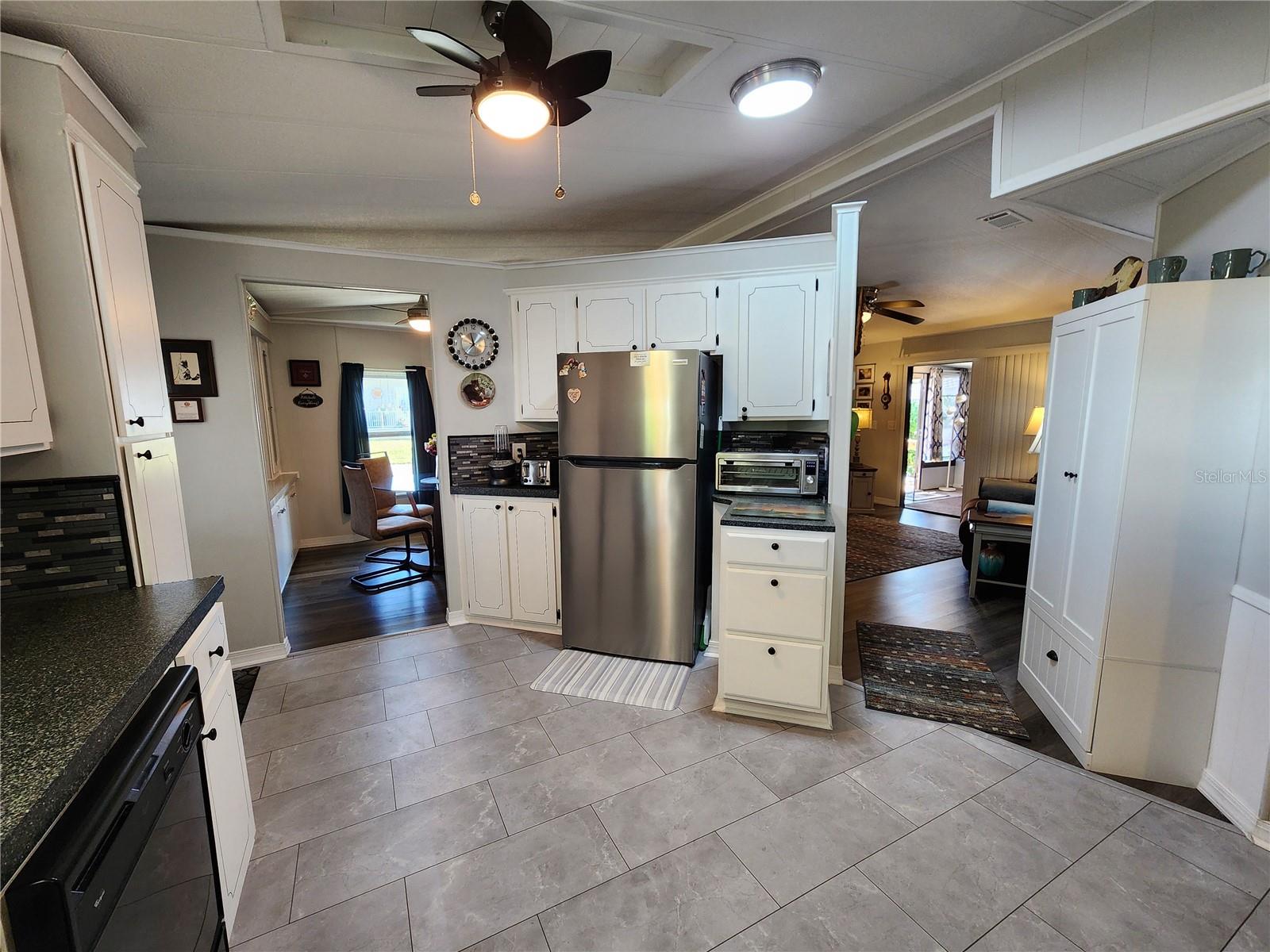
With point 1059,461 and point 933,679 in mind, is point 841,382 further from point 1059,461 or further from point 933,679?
point 933,679

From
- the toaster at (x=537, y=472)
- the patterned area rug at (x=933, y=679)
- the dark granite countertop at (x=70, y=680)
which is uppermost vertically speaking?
the toaster at (x=537, y=472)

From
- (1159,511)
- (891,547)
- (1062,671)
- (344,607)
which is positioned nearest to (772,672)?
(1062,671)

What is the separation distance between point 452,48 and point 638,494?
1968 mm

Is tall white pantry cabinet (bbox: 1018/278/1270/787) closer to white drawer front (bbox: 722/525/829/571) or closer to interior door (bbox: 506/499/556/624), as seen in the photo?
white drawer front (bbox: 722/525/829/571)

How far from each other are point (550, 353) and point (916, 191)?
2.37 metres

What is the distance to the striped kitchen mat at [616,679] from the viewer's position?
2596 mm

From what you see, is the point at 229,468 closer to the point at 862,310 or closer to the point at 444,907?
the point at 444,907

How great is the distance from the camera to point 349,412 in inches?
219

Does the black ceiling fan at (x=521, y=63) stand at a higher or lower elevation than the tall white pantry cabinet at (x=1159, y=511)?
higher

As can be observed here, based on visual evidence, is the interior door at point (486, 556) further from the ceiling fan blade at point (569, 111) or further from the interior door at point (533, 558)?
the ceiling fan blade at point (569, 111)

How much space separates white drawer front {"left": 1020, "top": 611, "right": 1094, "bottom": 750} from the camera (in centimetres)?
206

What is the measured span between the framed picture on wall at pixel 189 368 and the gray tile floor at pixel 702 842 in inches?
67.0

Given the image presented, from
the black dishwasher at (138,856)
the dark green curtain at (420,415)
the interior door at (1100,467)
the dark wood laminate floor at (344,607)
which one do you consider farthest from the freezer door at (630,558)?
the dark green curtain at (420,415)

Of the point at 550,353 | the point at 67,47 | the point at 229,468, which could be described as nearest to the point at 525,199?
the point at 550,353
